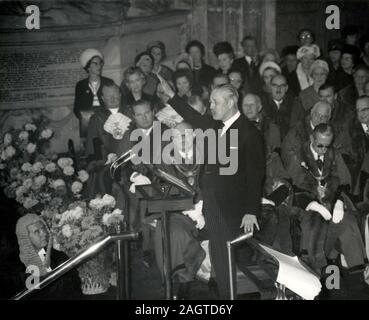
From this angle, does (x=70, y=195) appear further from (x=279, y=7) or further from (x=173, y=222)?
(x=279, y=7)

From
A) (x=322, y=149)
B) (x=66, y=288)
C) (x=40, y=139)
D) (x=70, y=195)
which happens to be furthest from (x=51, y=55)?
(x=322, y=149)

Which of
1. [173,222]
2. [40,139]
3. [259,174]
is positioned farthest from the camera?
[40,139]

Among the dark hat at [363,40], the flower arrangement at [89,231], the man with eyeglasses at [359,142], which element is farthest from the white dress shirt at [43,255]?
the dark hat at [363,40]

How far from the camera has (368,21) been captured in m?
4.96

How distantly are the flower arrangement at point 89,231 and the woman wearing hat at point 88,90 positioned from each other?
923mm

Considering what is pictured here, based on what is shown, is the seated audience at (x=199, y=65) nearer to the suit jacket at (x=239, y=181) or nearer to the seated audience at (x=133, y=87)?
the seated audience at (x=133, y=87)

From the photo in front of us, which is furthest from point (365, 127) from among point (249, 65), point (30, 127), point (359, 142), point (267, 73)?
point (30, 127)

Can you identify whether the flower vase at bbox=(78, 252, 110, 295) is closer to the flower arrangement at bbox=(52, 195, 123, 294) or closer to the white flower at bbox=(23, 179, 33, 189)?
the flower arrangement at bbox=(52, 195, 123, 294)

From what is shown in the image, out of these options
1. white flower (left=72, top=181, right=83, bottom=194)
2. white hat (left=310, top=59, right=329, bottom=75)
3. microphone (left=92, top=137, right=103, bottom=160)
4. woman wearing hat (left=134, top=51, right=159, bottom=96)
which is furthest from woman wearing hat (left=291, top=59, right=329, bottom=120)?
white flower (left=72, top=181, right=83, bottom=194)

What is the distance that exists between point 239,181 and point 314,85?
1.56 metres

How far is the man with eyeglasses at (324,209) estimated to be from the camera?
4.45 m

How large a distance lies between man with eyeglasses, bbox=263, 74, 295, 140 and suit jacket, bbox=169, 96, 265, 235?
0.85 m

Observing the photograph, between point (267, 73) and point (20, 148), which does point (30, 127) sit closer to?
point (20, 148)

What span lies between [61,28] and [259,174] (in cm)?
222
